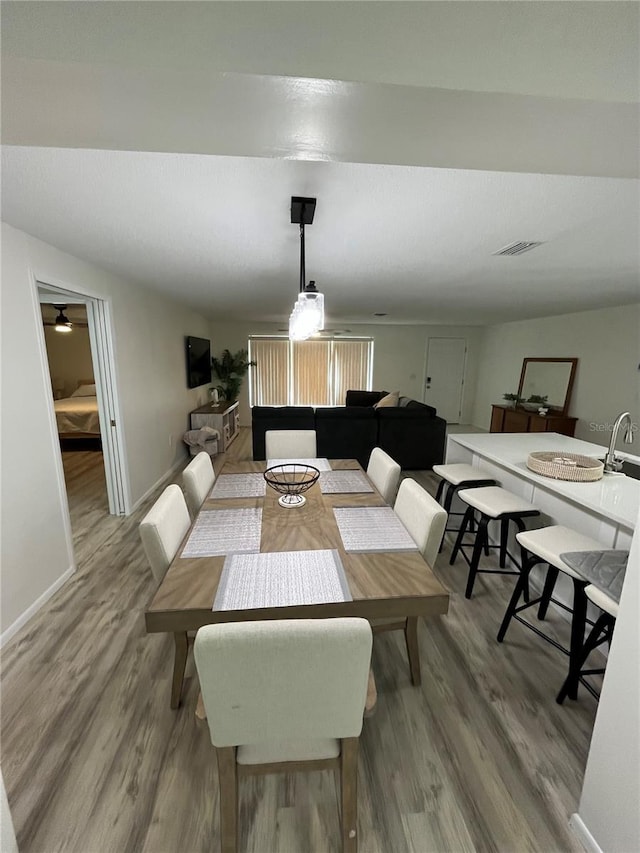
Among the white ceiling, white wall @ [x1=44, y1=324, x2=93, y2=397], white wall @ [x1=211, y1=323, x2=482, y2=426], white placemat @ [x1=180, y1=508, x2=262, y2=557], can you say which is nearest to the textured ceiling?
the white ceiling

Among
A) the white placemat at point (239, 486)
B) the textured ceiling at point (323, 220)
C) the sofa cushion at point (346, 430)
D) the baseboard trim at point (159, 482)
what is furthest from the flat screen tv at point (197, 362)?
the white placemat at point (239, 486)

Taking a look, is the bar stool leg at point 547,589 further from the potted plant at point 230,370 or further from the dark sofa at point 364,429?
the potted plant at point 230,370

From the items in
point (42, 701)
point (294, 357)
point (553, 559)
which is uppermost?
point (294, 357)

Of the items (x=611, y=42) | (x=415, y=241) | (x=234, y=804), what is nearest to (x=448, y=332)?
(x=415, y=241)

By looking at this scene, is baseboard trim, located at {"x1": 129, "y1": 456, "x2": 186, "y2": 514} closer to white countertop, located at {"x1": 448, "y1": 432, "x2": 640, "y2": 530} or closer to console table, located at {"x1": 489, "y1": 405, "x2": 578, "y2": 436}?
white countertop, located at {"x1": 448, "y1": 432, "x2": 640, "y2": 530}

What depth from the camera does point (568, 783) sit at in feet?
4.00

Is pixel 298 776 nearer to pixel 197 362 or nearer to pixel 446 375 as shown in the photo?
pixel 197 362

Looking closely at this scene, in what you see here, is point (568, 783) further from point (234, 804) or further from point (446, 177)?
point (446, 177)

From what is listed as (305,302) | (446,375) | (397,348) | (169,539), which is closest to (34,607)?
(169,539)

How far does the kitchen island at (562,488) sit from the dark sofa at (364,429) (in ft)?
4.04

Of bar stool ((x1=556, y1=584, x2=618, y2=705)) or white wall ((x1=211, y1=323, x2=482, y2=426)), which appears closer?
bar stool ((x1=556, y1=584, x2=618, y2=705))

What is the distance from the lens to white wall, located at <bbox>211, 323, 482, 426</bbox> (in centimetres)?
704

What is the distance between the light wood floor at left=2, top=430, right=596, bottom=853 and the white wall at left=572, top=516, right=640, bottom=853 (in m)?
0.20

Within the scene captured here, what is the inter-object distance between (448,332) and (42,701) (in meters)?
7.80
